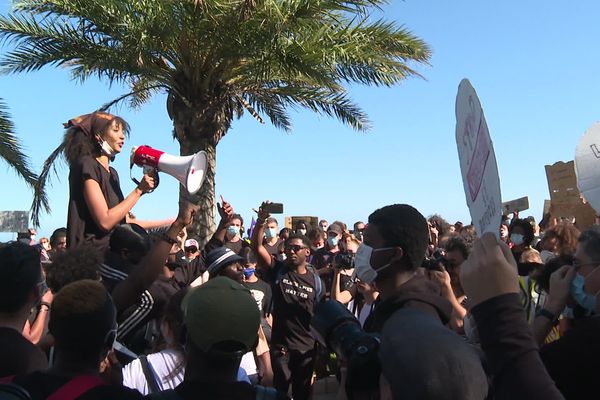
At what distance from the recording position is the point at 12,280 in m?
2.48

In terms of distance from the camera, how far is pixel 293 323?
634cm

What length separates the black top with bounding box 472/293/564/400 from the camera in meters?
1.25

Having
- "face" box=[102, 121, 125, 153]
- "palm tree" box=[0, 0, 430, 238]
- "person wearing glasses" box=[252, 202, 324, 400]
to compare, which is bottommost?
"person wearing glasses" box=[252, 202, 324, 400]

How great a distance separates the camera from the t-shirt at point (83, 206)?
3232 millimetres

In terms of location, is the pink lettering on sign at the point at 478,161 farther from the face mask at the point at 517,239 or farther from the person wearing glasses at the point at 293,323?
the face mask at the point at 517,239

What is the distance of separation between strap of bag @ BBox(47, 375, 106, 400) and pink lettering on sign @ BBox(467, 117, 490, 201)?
1308 mm

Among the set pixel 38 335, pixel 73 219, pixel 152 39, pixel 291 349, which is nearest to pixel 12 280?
pixel 73 219

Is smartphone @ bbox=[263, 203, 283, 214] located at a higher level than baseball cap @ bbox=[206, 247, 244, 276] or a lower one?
higher

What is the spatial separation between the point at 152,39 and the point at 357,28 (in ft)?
11.7

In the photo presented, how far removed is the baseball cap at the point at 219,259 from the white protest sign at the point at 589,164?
3.12m

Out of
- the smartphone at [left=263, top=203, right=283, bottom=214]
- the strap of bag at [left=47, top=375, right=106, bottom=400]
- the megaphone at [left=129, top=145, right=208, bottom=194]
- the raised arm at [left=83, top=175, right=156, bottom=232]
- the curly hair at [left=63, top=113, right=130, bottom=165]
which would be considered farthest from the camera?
the smartphone at [left=263, top=203, right=283, bottom=214]

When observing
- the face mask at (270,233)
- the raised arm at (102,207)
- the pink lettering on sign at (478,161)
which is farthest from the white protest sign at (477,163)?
the face mask at (270,233)

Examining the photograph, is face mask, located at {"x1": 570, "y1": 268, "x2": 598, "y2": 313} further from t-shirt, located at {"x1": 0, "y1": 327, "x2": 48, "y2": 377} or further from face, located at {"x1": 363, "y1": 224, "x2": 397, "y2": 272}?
t-shirt, located at {"x1": 0, "y1": 327, "x2": 48, "y2": 377}

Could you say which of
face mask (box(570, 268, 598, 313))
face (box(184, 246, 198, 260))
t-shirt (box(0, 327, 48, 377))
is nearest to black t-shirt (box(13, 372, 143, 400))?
t-shirt (box(0, 327, 48, 377))
